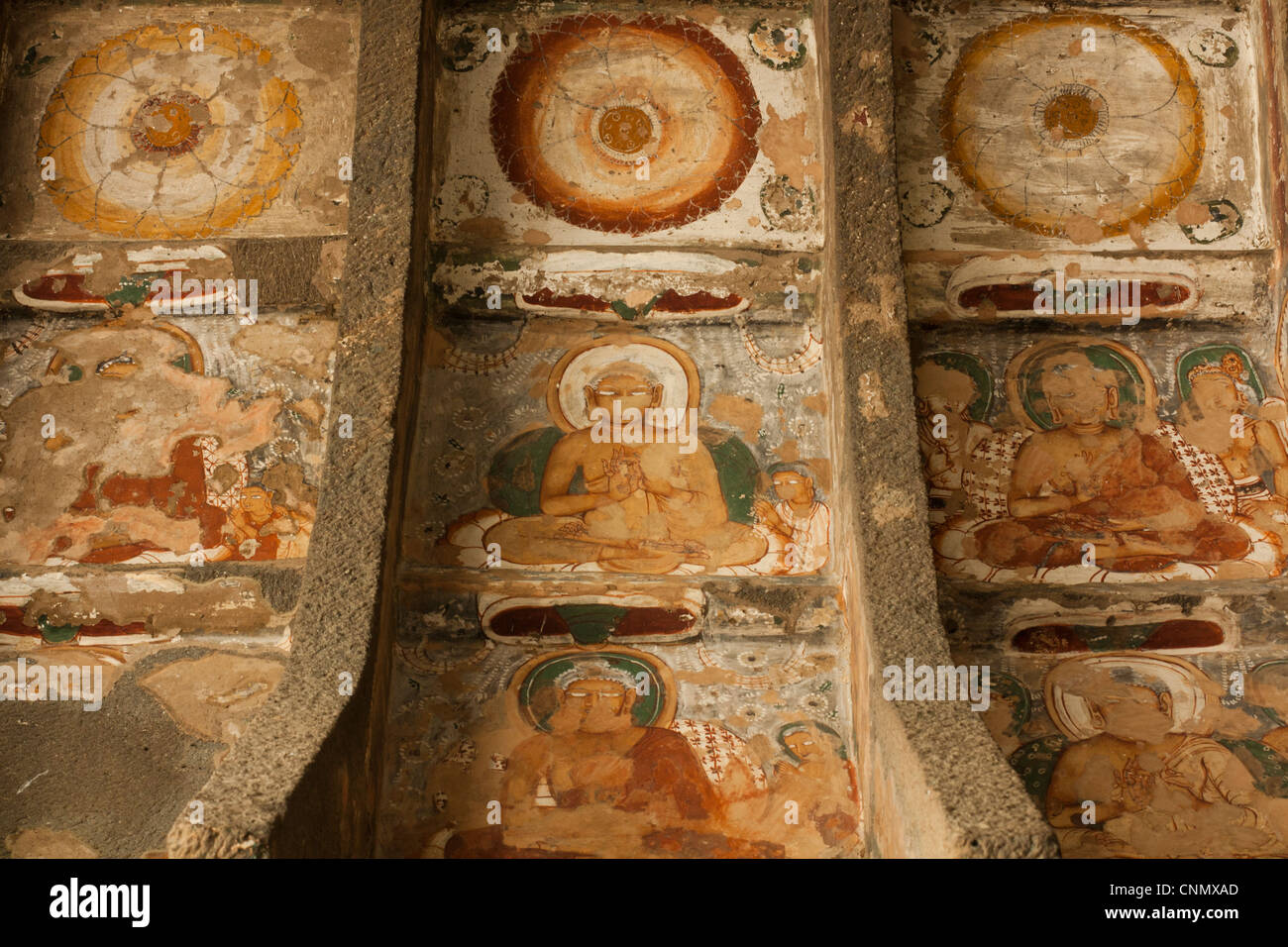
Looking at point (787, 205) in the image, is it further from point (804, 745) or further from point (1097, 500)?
point (804, 745)

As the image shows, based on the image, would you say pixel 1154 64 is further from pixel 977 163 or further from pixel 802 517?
pixel 802 517

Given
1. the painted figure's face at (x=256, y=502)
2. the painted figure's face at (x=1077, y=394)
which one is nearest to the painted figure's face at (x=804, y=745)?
the painted figure's face at (x=1077, y=394)

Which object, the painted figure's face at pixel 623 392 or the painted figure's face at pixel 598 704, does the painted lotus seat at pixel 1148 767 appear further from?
the painted figure's face at pixel 623 392

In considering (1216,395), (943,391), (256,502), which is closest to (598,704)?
(256,502)

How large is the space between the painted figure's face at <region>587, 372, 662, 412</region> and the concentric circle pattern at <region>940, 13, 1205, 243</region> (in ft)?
A: 5.13

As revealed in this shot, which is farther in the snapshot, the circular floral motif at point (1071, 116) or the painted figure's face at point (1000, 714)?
the circular floral motif at point (1071, 116)

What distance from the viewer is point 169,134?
4.40m

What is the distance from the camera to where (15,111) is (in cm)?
442

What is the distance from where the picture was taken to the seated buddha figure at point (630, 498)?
3.83 m

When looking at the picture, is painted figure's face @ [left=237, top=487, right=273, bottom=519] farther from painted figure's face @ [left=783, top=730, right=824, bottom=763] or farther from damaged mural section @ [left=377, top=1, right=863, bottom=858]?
painted figure's face @ [left=783, top=730, right=824, bottom=763]

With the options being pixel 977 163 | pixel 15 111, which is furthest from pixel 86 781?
pixel 977 163

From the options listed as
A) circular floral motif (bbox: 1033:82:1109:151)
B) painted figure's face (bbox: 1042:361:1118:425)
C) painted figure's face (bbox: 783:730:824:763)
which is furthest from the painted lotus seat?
circular floral motif (bbox: 1033:82:1109:151)

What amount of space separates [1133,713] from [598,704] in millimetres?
1804

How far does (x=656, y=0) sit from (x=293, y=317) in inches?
76.1
